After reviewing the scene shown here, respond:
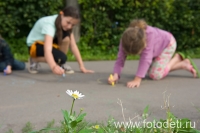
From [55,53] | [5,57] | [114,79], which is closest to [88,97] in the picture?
[114,79]

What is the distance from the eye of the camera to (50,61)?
13.7ft

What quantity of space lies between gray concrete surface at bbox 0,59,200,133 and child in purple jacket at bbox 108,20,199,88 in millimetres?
125

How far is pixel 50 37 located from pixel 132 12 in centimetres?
390

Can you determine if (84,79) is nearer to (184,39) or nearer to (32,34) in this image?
(32,34)

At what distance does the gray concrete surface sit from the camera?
262cm

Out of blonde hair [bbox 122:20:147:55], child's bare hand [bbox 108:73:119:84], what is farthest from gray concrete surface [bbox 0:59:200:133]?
blonde hair [bbox 122:20:147:55]

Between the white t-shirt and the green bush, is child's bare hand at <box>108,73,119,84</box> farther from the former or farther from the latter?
the green bush

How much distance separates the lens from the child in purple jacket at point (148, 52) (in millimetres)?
3750

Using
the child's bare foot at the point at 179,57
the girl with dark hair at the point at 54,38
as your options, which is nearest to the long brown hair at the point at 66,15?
the girl with dark hair at the point at 54,38

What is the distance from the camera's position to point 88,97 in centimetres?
328

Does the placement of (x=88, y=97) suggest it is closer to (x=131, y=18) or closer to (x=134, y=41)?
(x=134, y=41)

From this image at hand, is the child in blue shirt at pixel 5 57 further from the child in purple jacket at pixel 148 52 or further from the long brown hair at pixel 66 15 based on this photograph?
the child in purple jacket at pixel 148 52

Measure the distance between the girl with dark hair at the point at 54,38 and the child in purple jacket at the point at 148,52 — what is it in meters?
0.85

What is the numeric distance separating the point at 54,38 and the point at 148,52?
156cm
